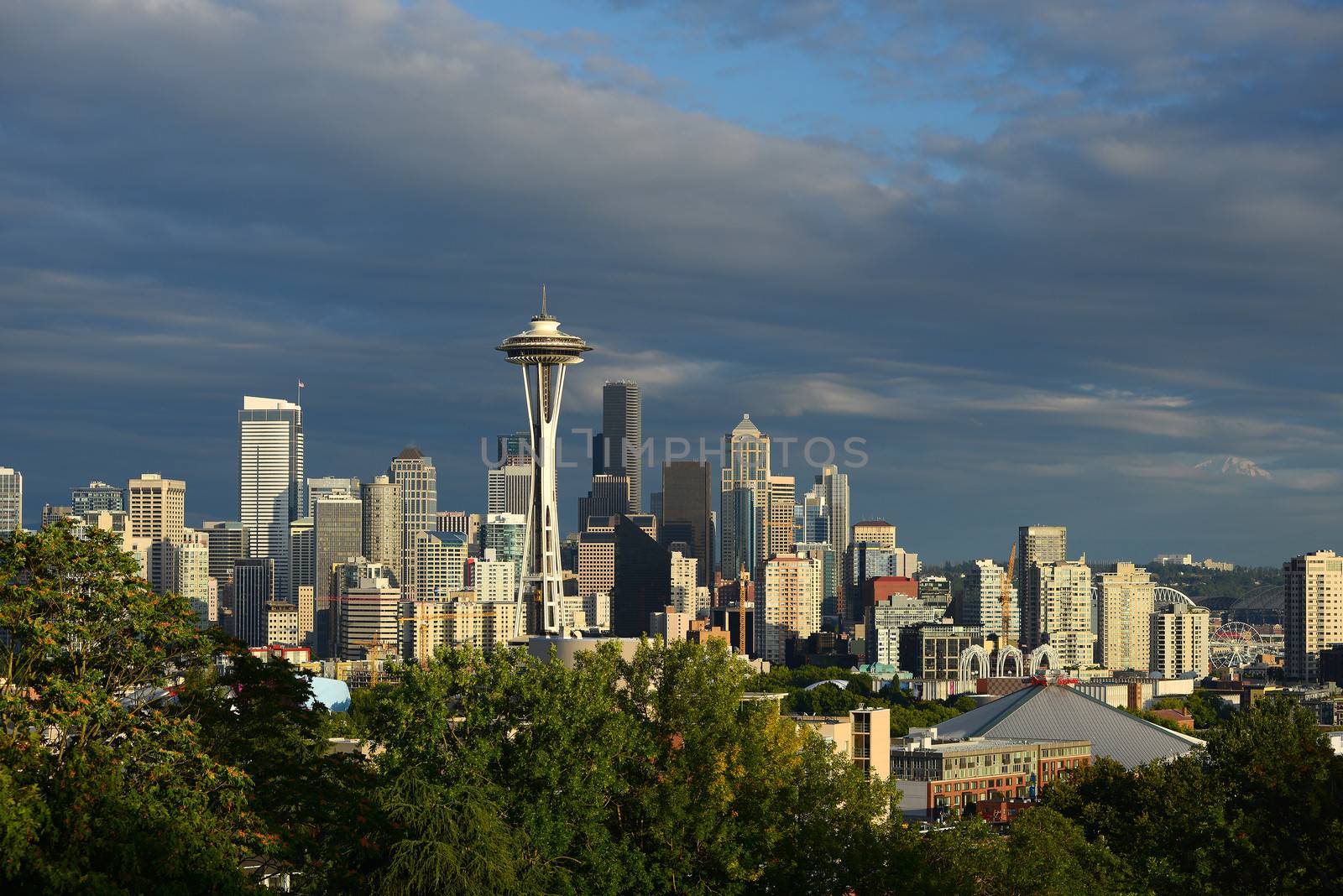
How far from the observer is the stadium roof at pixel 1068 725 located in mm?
131750

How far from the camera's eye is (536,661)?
46594 mm

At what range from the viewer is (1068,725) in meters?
140

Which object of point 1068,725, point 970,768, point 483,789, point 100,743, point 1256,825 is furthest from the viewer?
point 1068,725

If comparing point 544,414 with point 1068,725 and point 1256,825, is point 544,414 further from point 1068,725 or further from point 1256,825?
point 1256,825

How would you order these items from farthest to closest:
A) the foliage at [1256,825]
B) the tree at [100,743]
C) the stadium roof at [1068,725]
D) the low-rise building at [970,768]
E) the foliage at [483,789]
Answer: the stadium roof at [1068,725], the low-rise building at [970,768], the foliage at [1256,825], the foliage at [483,789], the tree at [100,743]

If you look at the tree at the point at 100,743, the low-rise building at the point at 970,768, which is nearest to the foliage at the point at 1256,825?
the tree at the point at 100,743

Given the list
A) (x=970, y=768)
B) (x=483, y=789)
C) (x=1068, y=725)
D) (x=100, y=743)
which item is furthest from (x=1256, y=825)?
(x=1068, y=725)

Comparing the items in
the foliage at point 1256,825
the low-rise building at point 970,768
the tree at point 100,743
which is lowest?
the low-rise building at point 970,768

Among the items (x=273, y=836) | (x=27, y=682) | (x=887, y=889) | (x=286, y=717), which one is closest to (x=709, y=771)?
(x=887, y=889)

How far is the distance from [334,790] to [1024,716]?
110 metres

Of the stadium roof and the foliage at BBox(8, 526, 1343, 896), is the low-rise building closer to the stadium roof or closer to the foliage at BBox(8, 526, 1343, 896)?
the stadium roof

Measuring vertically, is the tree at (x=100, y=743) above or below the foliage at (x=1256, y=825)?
above

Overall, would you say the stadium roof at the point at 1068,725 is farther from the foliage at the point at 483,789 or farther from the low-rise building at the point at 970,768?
the foliage at the point at 483,789

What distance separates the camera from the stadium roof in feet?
432
